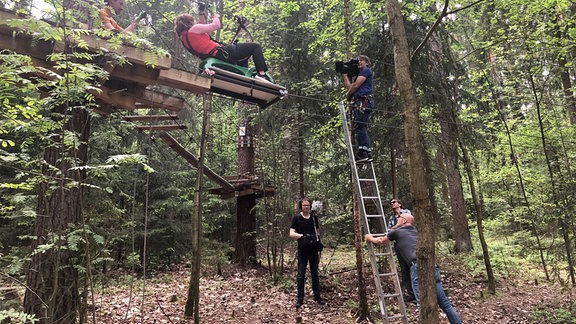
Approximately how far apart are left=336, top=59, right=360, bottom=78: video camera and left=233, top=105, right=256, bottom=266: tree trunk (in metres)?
4.47

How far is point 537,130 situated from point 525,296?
13.8 feet

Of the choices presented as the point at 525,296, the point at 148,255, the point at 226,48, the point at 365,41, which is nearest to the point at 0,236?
the point at 148,255

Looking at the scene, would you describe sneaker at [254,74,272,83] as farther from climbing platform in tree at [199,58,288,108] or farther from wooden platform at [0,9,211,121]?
wooden platform at [0,9,211,121]

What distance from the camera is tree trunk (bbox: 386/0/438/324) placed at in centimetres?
343

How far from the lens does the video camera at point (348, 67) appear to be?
6180mm

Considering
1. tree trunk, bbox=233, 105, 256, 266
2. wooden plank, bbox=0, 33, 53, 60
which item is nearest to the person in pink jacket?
wooden plank, bbox=0, 33, 53, 60

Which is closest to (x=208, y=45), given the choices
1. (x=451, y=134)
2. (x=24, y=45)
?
(x=24, y=45)

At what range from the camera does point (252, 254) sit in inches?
411

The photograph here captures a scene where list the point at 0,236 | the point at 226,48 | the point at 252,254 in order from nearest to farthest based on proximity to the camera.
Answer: the point at 226,48 → the point at 0,236 → the point at 252,254

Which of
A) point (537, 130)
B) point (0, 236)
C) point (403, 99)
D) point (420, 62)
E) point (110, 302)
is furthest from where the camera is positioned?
point (537, 130)

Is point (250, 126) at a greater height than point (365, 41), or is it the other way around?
point (365, 41)

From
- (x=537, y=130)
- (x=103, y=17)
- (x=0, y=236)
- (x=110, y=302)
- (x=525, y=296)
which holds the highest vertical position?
(x=103, y=17)

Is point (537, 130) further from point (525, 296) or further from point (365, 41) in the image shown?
point (365, 41)

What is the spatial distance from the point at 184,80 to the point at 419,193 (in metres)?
3.62
